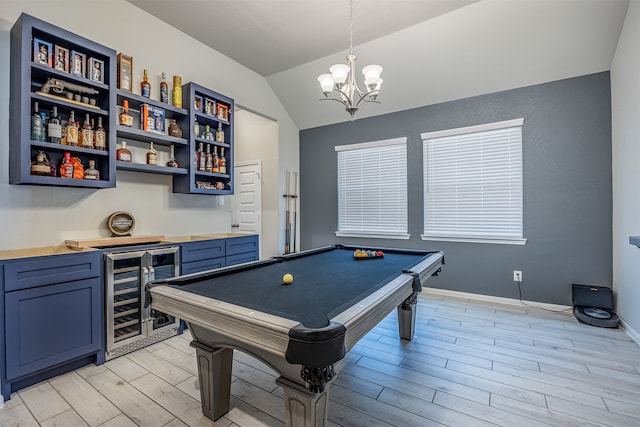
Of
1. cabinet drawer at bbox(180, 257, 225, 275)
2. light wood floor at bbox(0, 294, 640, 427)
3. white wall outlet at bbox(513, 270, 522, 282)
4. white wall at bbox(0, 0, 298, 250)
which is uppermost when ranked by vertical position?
white wall at bbox(0, 0, 298, 250)

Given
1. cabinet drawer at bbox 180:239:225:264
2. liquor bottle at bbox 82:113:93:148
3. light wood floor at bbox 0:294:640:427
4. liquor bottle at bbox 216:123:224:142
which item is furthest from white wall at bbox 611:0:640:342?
liquor bottle at bbox 82:113:93:148

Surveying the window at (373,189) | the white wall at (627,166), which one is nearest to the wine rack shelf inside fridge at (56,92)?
the window at (373,189)

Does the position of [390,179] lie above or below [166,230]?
above

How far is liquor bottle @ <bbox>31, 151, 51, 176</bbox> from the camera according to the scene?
216cm

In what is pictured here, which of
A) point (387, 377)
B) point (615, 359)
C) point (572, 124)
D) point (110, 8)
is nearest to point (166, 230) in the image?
point (110, 8)

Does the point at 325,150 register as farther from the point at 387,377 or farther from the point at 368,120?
the point at 387,377

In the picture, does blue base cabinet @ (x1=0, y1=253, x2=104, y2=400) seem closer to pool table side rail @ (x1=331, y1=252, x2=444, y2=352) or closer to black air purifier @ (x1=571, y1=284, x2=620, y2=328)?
pool table side rail @ (x1=331, y1=252, x2=444, y2=352)

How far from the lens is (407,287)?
1.82 m

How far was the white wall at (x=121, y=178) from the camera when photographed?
2.21 metres

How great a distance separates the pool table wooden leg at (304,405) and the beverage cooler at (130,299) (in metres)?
1.68

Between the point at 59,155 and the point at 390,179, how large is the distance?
3.99m

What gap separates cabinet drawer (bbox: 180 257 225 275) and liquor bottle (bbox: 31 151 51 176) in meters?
1.30

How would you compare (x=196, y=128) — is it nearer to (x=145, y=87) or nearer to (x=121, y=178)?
(x=145, y=87)

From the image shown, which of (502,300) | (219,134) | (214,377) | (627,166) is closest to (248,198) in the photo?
(219,134)
